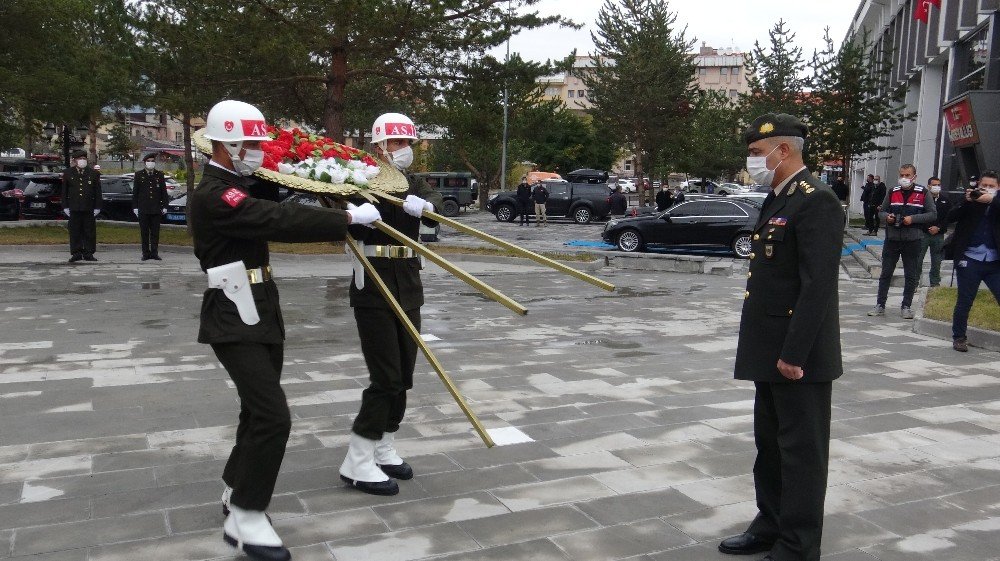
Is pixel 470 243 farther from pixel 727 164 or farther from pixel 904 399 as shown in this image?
pixel 727 164

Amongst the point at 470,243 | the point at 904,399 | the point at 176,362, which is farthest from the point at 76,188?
the point at 904,399

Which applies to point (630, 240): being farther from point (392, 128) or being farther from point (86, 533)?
point (86, 533)

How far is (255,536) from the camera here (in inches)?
148

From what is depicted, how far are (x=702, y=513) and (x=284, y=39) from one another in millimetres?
14209

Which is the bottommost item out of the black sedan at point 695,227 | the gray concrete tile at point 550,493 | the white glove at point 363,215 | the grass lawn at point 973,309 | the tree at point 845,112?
the gray concrete tile at point 550,493

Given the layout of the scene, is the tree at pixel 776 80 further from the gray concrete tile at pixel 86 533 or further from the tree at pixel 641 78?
the gray concrete tile at pixel 86 533

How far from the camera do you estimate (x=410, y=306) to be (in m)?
4.77

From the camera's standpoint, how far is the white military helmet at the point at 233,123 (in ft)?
12.4

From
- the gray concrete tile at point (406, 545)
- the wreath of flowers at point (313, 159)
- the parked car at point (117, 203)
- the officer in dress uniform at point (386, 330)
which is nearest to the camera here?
the gray concrete tile at point (406, 545)

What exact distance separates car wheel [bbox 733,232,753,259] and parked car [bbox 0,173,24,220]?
2077 centimetres

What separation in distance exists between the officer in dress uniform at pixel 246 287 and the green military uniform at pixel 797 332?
187cm

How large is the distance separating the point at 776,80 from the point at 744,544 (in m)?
30.7

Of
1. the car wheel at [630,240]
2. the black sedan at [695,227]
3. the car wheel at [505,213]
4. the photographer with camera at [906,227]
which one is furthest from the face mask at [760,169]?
the car wheel at [505,213]

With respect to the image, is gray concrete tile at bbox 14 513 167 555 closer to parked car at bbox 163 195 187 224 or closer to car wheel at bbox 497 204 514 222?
parked car at bbox 163 195 187 224
